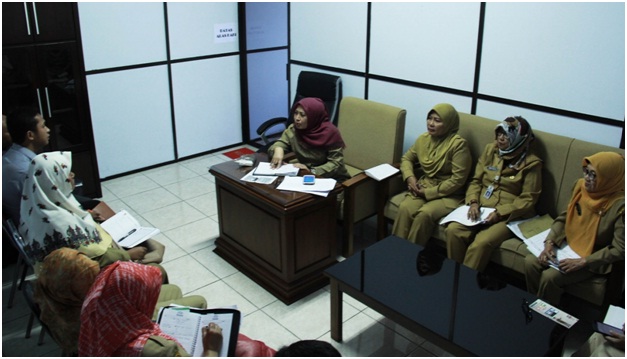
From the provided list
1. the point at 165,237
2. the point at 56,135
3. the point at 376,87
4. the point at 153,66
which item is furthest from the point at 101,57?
the point at 376,87

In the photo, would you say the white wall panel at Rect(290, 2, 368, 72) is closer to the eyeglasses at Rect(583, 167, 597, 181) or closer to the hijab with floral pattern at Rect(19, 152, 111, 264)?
the eyeglasses at Rect(583, 167, 597, 181)

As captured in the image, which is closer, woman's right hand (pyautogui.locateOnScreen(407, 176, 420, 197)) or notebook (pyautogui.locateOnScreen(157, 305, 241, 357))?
notebook (pyautogui.locateOnScreen(157, 305, 241, 357))

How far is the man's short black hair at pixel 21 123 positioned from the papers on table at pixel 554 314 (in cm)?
278

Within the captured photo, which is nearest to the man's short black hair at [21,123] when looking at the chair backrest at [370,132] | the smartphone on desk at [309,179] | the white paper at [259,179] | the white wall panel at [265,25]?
the white paper at [259,179]

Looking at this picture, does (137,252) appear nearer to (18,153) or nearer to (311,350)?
(18,153)

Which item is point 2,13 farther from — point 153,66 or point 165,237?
point 165,237

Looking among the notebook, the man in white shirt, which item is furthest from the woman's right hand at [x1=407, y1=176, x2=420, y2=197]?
the man in white shirt

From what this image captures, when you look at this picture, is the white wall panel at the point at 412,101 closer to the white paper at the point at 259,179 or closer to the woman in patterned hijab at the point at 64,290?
the white paper at the point at 259,179

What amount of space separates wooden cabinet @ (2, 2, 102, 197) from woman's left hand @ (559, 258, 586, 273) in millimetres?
3763

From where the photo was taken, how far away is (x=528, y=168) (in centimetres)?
328

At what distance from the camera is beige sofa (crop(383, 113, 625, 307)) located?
2.82m

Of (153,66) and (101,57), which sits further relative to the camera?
(153,66)

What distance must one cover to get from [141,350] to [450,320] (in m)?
1.39

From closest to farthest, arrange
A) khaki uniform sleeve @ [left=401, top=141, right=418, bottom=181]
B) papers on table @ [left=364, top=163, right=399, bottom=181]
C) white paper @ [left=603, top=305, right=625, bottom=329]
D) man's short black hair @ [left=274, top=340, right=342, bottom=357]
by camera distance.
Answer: man's short black hair @ [left=274, top=340, right=342, bottom=357]
white paper @ [left=603, top=305, right=625, bottom=329]
papers on table @ [left=364, top=163, right=399, bottom=181]
khaki uniform sleeve @ [left=401, top=141, right=418, bottom=181]
